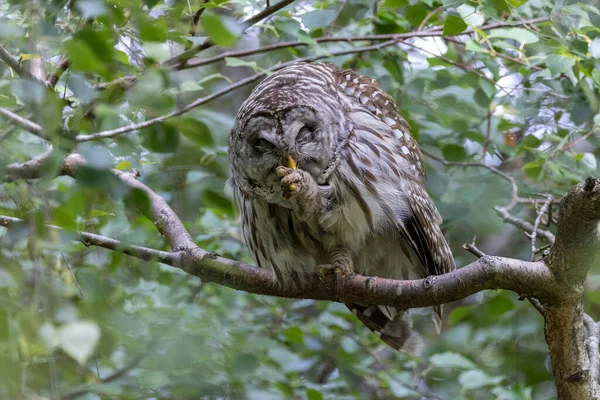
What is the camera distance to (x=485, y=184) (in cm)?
426

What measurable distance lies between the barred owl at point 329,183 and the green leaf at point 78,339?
176 centimetres

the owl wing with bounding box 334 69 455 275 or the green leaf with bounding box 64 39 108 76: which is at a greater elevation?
the owl wing with bounding box 334 69 455 275

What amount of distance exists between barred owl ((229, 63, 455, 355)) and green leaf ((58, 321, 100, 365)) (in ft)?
5.79

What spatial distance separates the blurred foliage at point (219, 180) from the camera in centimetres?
160

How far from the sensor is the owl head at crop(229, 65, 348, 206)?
10.9 ft

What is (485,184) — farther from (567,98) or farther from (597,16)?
(597,16)

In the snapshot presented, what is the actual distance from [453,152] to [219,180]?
2.10 m

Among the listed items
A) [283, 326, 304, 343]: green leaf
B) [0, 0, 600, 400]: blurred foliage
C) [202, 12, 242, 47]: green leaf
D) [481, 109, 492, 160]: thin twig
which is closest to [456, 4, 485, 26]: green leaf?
[0, 0, 600, 400]: blurred foliage

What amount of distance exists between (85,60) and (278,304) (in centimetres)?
398

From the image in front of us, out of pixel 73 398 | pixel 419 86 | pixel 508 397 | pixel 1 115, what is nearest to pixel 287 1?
pixel 419 86

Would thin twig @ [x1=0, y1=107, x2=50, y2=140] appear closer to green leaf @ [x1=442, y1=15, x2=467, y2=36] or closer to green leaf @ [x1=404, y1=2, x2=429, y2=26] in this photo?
green leaf @ [x1=442, y1=15, x2=467, y2=36]

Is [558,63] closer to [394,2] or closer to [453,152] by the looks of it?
[394,2]

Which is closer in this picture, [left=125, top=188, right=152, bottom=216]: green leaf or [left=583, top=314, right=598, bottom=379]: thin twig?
[left=125, top=188, right=152, bottom=216]: green leaf

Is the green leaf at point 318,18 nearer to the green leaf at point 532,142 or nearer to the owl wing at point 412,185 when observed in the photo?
the owl wing at point 412,185
